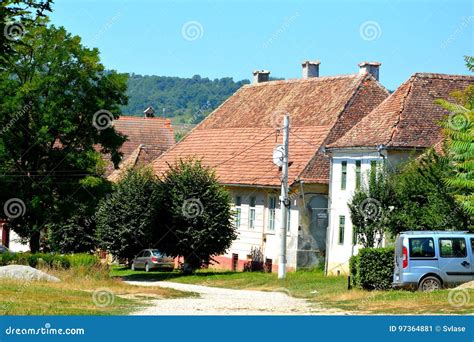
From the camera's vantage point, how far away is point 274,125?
208 feet

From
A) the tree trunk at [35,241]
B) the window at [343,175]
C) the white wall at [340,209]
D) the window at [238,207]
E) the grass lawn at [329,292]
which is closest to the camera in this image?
the grass lawn at [329,292]

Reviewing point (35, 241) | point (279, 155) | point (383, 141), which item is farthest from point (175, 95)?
point (383, 141)

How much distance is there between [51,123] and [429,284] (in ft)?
80.7

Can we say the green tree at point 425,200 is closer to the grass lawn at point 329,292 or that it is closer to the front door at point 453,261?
the front door at point 453,261

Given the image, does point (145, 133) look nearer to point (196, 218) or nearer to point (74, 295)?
point (196, 218)

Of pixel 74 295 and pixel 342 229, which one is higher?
pixel 342 229

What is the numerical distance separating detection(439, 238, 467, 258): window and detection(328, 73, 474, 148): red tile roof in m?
14.4

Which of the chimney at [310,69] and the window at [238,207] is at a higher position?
the chimney at [310,69]

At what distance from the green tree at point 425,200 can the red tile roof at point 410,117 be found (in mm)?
5747

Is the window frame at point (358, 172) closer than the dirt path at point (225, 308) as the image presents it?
No

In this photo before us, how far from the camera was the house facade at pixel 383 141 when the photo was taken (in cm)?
4769

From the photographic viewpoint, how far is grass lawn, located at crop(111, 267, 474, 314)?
84.3ft

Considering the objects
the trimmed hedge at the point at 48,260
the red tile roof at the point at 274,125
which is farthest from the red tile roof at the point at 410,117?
the trimmed hedge at the point at 48,260

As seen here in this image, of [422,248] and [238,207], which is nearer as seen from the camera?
[422,248]
